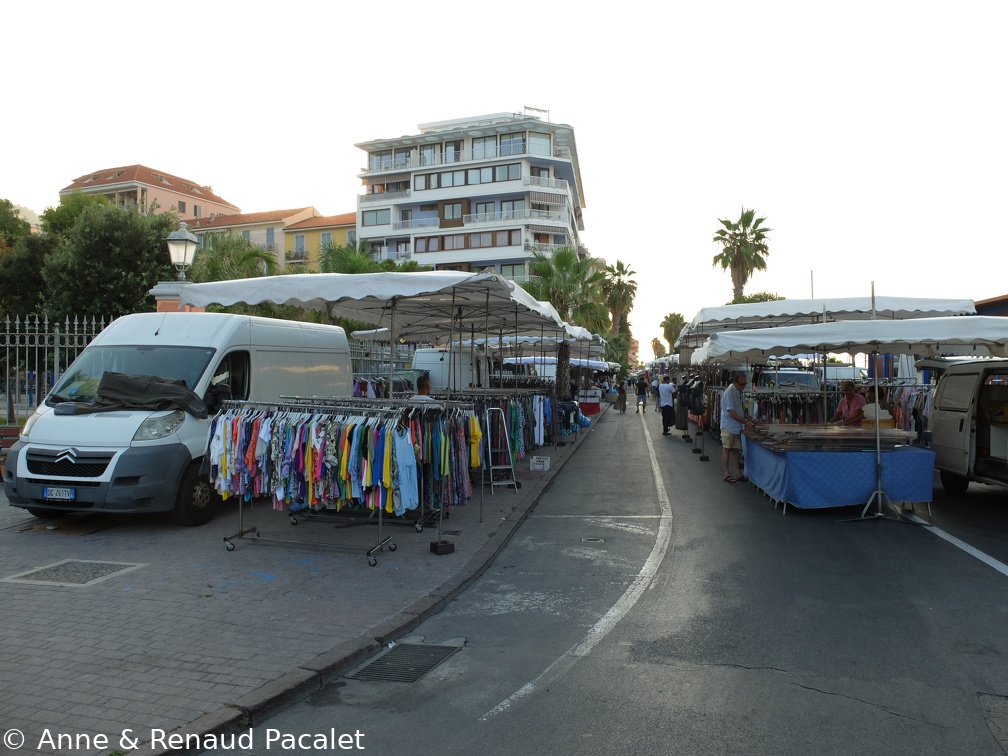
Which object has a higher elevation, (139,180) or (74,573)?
(139,180)

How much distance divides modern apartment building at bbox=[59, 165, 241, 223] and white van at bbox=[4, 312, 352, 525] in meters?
64.0

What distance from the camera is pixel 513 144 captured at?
2477 inches

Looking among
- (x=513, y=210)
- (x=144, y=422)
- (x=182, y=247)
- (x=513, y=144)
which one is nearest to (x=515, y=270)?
(x=513, y=210)

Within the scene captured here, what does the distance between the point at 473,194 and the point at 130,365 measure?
5590cm

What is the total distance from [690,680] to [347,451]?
13.2ft

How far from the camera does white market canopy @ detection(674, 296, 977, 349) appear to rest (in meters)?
14.4

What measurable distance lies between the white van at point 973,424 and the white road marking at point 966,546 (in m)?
1.36

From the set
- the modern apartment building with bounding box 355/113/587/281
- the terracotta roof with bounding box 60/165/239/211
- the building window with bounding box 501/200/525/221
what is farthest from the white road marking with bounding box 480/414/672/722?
the terracotta roof with bounding box 60/165/239/211

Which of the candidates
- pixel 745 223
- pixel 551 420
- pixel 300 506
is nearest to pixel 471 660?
pixel 300 506

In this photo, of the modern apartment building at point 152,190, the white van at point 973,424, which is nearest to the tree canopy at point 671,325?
the modern apartment building at point 152,190

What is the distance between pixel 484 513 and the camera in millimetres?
10273

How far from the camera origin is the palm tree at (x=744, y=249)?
144 feet

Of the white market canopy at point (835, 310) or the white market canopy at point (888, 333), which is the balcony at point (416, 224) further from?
the white market canopy at point (888, 333)

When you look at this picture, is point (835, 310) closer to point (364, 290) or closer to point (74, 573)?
point (364, 290)
